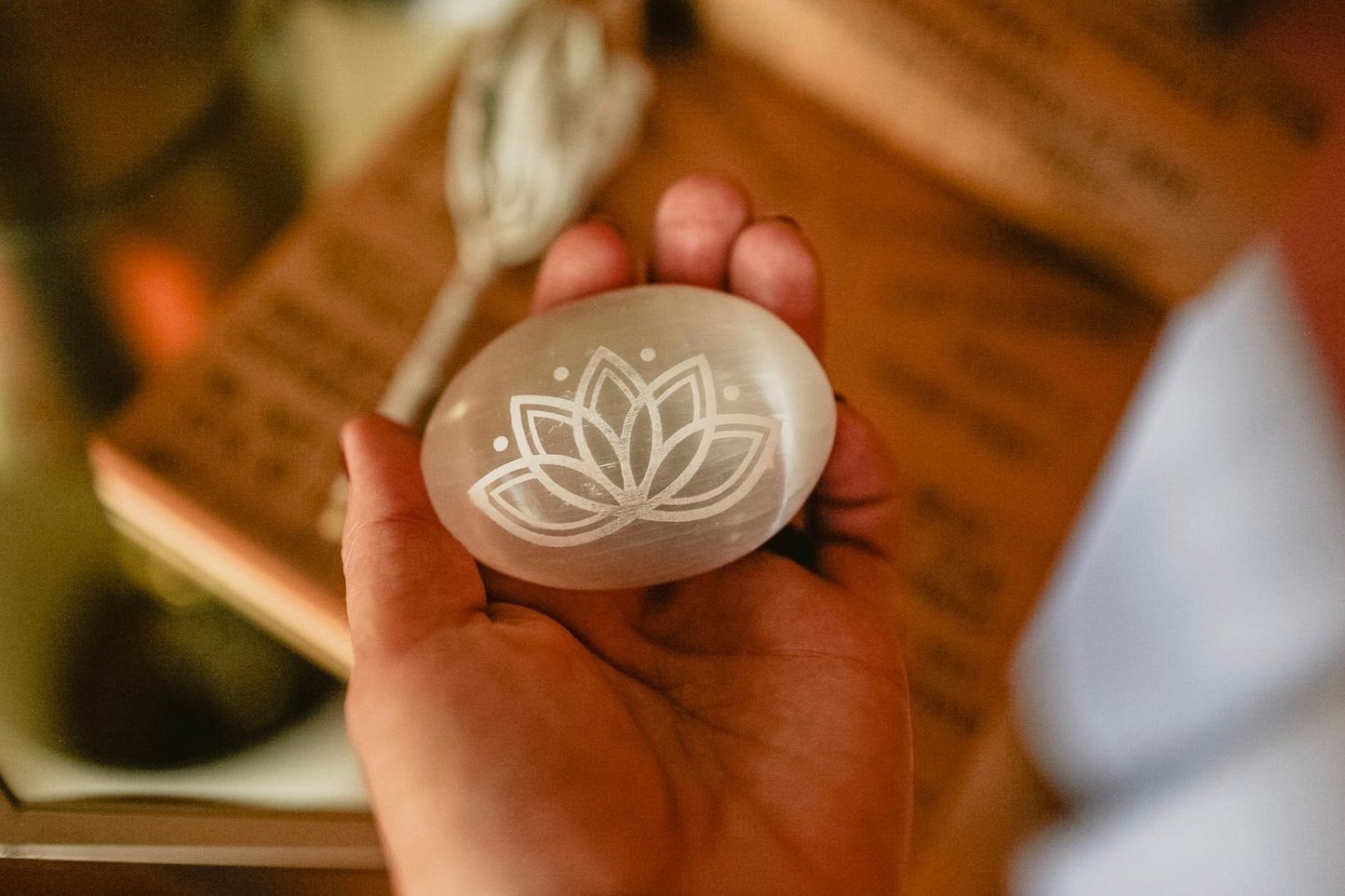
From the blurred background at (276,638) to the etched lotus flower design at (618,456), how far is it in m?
0.18

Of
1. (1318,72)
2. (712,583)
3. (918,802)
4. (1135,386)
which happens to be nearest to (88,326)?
(712,583)

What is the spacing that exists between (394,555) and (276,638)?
0.20 meters

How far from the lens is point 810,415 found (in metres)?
0.41

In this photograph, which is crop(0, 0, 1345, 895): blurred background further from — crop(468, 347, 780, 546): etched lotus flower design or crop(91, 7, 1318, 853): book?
crop(468, 347, 780, 546): etched lotus flower design

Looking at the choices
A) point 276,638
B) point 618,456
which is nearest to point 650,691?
point 618,456

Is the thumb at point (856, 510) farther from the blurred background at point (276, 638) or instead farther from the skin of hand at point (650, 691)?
the blurred background at point (276, 638)

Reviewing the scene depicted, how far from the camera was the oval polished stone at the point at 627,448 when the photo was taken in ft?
1.31

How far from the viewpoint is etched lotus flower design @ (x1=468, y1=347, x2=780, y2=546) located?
398 mm

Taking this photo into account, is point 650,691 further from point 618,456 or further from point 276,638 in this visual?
point 276,638

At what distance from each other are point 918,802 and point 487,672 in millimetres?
297

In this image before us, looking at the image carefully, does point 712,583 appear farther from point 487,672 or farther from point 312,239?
point 312,239

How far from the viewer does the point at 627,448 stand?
0.40m

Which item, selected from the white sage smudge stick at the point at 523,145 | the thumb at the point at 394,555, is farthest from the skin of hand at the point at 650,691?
the white sage smudge stick at the point at 523,145

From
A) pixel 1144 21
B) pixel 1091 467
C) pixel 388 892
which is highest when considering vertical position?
pixel 1144 21
